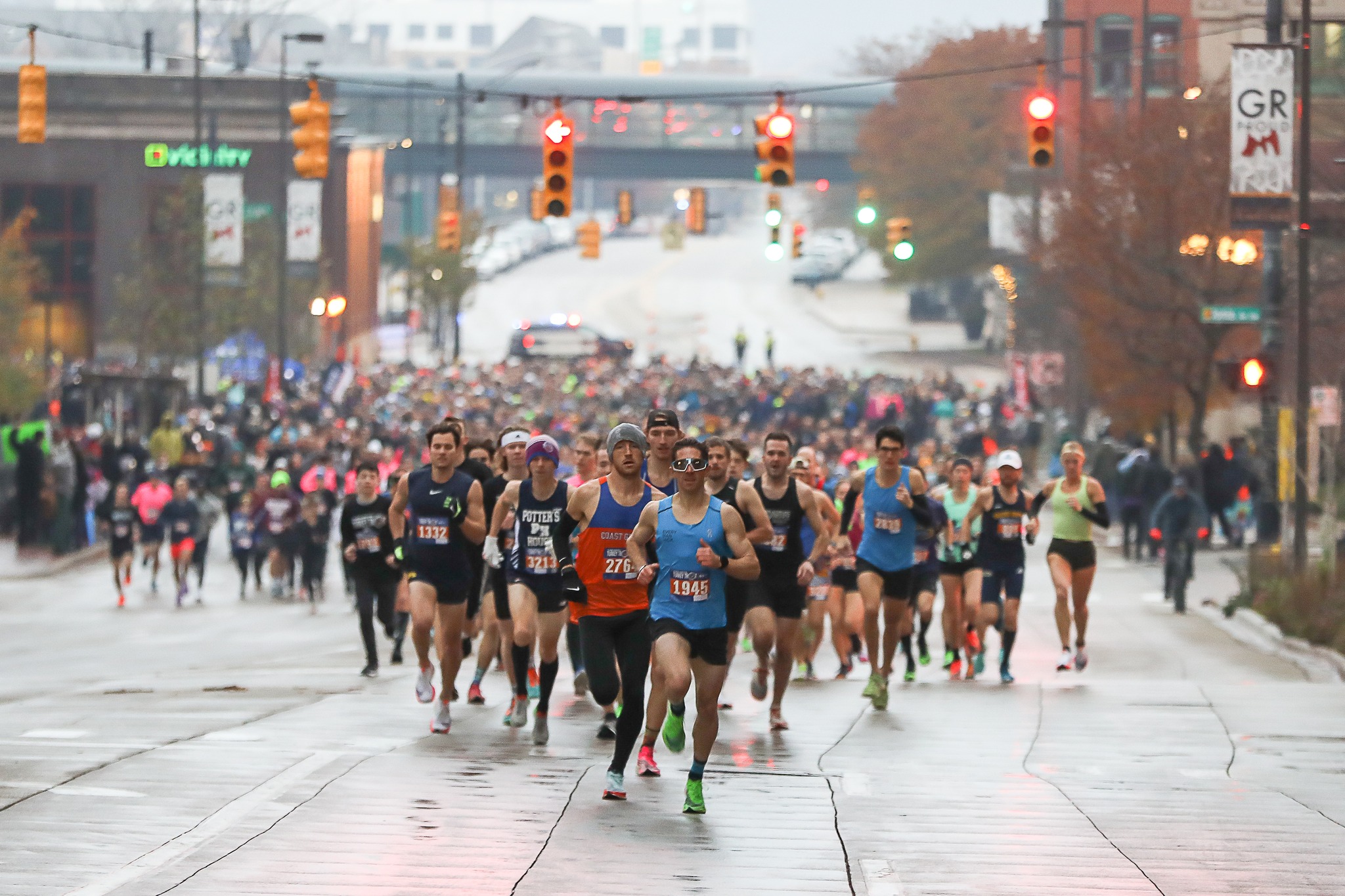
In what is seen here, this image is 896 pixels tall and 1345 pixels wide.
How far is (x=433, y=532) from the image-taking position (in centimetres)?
1349

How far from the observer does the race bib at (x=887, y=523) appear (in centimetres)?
1481

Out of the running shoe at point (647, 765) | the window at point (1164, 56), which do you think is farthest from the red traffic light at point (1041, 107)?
the window at point (1164, 56)

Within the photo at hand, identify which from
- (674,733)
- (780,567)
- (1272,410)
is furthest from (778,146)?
(674,733)

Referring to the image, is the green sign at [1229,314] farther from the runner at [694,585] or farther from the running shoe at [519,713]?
the runner at [694,585]

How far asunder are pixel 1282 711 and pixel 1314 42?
2676 centimetres

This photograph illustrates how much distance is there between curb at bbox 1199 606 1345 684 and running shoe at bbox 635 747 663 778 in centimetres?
876

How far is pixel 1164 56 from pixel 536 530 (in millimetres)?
50105

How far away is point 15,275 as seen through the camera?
50031mm

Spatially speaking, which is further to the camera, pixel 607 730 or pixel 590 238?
pixel 590 238

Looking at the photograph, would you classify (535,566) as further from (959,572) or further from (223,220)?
(223,220)

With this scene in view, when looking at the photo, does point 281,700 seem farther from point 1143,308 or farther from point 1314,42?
point 1314,42

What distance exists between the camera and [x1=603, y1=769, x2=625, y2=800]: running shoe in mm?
10438

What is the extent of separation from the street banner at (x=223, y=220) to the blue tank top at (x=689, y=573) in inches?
1310

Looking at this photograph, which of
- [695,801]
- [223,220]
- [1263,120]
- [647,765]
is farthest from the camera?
[223,220]
